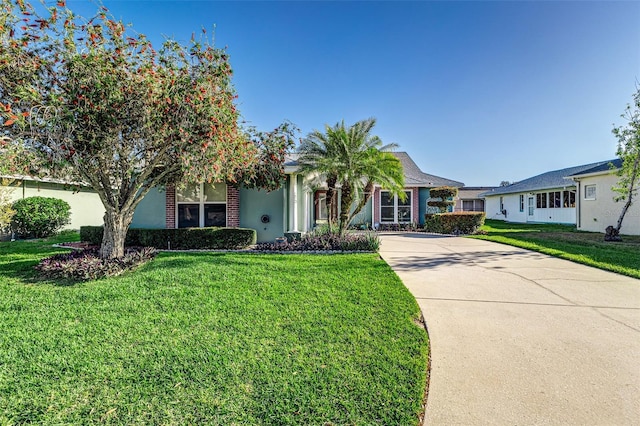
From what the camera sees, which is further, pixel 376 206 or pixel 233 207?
pixel 376 206

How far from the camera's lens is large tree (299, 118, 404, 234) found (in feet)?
33.9

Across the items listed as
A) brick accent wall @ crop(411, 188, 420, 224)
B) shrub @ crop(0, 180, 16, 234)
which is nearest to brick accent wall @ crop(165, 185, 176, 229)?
shrub @ crop(0, 180, 16, 234)

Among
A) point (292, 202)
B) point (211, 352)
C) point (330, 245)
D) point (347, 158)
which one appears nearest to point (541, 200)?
point (347, 158)

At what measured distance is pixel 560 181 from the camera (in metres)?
21.8

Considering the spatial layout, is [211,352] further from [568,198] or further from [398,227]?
[568,198]

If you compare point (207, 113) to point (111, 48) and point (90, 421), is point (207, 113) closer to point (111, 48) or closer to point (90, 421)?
point (111, 48)

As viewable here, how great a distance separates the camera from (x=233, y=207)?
11344 mm

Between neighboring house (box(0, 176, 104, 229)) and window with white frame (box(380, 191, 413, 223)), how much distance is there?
15122 millimetres

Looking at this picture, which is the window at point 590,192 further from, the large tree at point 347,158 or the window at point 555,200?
the large tree at point 347,158

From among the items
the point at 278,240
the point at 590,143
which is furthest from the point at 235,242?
the point at 590,143

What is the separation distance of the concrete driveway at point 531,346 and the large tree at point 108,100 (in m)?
5.36

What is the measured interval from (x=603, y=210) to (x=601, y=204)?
0.33m

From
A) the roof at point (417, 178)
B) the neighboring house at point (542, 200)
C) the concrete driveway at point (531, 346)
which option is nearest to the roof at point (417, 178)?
the roof at point (417, 178)

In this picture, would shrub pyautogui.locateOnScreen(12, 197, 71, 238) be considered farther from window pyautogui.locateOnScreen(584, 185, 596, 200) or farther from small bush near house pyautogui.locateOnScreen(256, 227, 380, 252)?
window pyautogui.locateOnScreen(584, 185, 596, 200)
